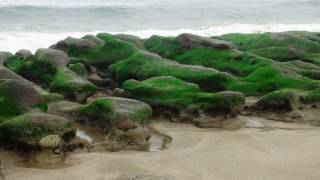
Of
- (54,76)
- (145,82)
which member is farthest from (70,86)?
(145,82)

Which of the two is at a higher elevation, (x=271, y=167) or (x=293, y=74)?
(x=293, y=74)

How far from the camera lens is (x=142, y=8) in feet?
155

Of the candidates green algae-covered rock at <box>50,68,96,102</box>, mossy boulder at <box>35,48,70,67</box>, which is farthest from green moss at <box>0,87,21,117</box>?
mossy boulder at <box>35,48,70,67</box>

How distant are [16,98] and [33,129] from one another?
1.78m

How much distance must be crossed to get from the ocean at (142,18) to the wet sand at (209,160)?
17.3 m

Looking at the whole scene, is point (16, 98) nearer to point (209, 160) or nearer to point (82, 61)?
point (209, 160)

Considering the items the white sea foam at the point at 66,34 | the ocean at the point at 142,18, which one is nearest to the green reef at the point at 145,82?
the white sea foam at the point at 66,34

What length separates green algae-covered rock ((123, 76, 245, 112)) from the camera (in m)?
13.1

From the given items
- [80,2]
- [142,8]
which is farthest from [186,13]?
[80,2]

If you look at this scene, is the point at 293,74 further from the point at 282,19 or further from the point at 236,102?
the point at 282,19

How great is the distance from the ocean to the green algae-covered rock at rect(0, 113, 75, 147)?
1701cm

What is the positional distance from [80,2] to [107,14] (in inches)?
288

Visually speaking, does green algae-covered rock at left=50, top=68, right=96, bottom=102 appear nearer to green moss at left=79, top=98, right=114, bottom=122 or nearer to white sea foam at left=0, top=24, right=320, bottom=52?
green moss at left=79, top=98, right=114, bottom=122

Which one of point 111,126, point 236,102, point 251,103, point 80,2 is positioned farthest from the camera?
point 80,2
